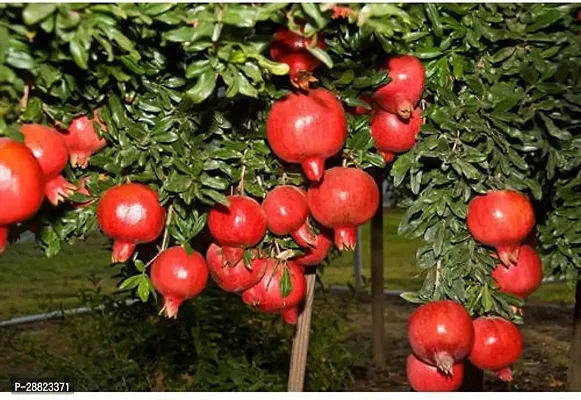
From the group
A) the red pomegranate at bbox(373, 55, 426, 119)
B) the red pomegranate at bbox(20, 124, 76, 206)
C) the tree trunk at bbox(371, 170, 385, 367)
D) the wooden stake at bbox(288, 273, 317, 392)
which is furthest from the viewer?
the tree trunk at bbox(371, 170, 385, 367)

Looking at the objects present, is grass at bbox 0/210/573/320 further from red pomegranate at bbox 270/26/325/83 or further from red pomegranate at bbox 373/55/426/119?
red pomegranate at bbox 270/26/325/83

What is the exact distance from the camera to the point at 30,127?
1.66 ft

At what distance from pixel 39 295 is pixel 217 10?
11.5ft

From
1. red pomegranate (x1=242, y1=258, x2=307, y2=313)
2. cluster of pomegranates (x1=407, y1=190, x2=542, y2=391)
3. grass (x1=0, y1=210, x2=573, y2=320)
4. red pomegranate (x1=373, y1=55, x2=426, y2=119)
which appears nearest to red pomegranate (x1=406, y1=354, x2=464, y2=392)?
cluster of pomegranates (x1=407, y1=190, x2=542, y2=391)

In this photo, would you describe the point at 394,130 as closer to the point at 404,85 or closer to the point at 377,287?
the point at 404,85

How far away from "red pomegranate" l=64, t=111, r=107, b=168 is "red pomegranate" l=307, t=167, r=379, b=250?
0.18 meters

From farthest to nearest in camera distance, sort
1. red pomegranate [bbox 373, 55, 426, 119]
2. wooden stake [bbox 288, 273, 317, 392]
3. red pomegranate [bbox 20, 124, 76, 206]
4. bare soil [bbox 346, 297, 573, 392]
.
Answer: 1. bare soil [bbox 346, 297, 573, 392]
2. wooden stake [bbox 288, 273, 317, 392]
3. red pomegranate [bbox 373, 55, 426, 119]
4. red pomegranate [bbox 20, 124, 76, 206]

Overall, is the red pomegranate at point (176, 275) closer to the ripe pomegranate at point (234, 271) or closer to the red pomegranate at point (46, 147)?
the ripe pomegranate at point (234, 271)

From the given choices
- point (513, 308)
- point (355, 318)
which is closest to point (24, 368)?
point (355, 318)

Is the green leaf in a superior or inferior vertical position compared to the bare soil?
superior

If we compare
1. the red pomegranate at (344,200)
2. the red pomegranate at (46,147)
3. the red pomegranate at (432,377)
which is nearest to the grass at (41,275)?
the red pomegranate at (432,377)

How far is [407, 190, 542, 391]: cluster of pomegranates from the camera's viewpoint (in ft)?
2.04

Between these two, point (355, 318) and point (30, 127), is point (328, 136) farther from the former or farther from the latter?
point (355, 318)

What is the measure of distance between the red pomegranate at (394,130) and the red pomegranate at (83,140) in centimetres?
23
